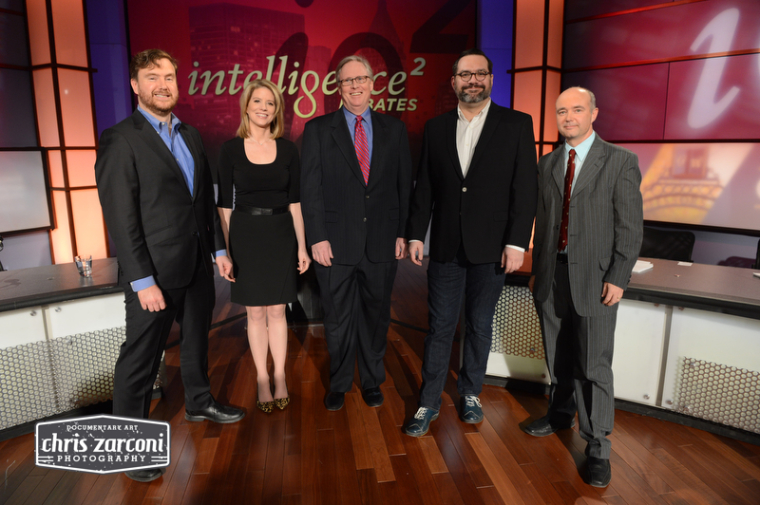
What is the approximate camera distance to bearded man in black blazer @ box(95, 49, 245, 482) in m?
1.80

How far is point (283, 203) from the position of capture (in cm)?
237

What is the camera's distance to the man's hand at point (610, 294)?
1.87 metres

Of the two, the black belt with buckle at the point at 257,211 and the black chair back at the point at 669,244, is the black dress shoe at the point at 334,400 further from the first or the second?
the black chair back at the point at 669,244

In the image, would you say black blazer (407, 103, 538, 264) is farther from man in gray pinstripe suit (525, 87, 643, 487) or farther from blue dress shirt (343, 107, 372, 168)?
blue dress shirt (343, 107, 372, 168)

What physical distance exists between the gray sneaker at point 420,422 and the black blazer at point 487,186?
0.76m

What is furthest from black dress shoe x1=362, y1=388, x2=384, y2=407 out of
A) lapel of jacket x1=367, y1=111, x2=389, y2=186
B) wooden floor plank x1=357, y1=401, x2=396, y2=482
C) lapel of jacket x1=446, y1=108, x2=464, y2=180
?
lapel of jacket x1=446, y1=108, x2=464, y2=180

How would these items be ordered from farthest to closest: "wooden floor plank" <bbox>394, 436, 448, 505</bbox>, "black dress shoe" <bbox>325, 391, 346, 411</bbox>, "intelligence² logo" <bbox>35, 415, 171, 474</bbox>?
"black dress shoe" <bbox>325, 391, 346, 411</bbox>, "wooden floor plank" <bbox>394, 436, 448, 505</bbox>, "intelligence² logo" <bbox>35, 415, 171, 474</bbox>

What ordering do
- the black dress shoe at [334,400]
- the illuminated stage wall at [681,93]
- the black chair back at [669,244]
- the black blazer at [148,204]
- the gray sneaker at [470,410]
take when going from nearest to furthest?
the black blazer at [148,204], the gray sneaker at [470,410], the black dress shoe at [334,400], the black chair back at [669,244], the illuminated stage wall at [681,93]

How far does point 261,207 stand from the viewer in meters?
2.33

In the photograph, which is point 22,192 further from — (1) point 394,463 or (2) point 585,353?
(2) point 585,353

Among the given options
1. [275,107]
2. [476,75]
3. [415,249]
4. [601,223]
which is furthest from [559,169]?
[275,107]

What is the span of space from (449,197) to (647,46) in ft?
12.2

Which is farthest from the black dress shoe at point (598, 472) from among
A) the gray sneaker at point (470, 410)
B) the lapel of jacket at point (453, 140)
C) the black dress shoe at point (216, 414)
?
the black dress shoe at point (216, 414)

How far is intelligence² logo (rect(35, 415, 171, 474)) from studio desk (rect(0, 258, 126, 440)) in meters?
1.23
